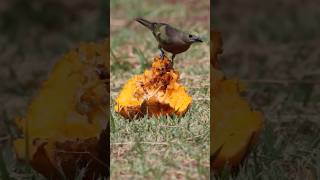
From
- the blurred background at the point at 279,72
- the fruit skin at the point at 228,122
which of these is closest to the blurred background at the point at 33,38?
the blurred background at the point at 279,72

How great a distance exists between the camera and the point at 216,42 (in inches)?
37.5

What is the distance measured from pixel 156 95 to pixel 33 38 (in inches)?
44.4

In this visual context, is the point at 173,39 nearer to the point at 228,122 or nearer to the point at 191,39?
the point at 191,39

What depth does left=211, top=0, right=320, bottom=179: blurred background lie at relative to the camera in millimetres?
1120

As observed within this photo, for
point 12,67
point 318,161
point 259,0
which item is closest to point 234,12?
point 259,0

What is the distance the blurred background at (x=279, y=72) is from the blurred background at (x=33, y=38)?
0.97ft

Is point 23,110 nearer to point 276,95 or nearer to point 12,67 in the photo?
point 12,67

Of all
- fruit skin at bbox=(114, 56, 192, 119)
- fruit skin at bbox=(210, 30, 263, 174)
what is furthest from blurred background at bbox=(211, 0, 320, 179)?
fruit skin at bbox=(114, 56, 192, 119)

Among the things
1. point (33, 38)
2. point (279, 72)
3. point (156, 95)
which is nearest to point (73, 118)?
point (156, 95)

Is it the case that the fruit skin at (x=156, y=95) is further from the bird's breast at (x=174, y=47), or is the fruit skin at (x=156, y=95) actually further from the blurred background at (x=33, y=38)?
the blurred background at (x=33, y=38)

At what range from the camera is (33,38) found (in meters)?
2.03

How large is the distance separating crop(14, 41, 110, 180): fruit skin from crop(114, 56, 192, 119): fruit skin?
0.03 metres

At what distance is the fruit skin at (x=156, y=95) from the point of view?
895 millimetres

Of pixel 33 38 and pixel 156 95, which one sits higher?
pixel 33 38
